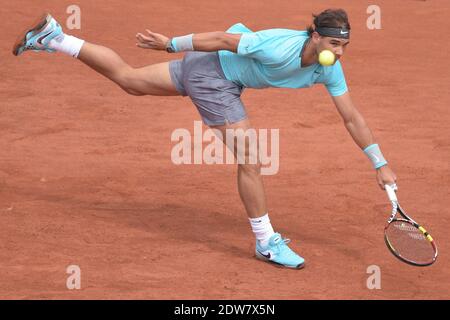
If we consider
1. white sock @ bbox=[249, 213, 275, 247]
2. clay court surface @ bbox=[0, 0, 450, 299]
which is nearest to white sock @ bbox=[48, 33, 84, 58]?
clay court surface @ bbox=[0, 0, 450, 299]

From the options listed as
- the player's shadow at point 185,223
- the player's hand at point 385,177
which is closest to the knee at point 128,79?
the player's shadow at point 185,223

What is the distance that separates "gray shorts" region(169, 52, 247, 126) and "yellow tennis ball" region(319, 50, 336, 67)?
786 millimetres

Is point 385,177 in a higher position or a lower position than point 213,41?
lower

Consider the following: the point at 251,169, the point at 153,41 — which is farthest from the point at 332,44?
the point at 153,41

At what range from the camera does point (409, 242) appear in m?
6.93

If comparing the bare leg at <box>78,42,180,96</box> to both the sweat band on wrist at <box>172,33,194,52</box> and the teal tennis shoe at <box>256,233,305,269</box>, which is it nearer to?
the sweat band on wrist at <box>172,33,194,52</box>

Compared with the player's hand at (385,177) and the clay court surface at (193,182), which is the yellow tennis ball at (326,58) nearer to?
the player's hand at (385,177)

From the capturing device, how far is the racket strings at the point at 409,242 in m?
6.86

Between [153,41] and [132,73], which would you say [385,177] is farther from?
[132,73]

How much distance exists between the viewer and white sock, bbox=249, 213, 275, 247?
734 centimetres

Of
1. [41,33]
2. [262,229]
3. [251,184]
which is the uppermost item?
[41,33]

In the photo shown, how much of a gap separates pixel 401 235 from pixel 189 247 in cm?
153

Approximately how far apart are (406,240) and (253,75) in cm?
150

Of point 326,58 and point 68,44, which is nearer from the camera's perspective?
point 326,58
